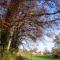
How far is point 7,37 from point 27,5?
65 centimetres

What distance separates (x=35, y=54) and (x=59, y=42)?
454 mm

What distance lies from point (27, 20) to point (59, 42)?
0.65 metres

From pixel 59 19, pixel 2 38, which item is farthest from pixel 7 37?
pixel 59 19

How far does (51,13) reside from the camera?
43.3 feet

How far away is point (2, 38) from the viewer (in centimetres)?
1334

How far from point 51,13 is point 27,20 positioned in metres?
0.42

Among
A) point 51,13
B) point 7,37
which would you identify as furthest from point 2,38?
point 51,13

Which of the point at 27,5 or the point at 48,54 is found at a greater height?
the point at 27,5

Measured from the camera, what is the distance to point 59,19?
43.2 ft

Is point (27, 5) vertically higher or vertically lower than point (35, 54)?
higher

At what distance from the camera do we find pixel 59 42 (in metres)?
13.1

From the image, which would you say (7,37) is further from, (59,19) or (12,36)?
(59,19)

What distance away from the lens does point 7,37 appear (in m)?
13.3

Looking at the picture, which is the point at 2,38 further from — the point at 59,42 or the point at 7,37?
the point at 59,42
